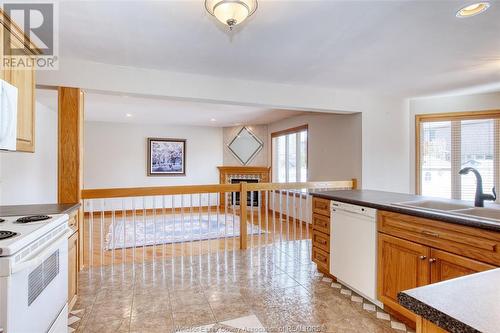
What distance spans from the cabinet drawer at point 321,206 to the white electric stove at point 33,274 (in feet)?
7.64

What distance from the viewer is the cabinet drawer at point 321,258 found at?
2878 mm

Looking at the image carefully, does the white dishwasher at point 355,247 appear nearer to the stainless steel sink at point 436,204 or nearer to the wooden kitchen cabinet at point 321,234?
the wooden kitchen cabinet at point 321,234

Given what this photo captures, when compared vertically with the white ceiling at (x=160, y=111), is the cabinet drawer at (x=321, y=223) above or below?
below

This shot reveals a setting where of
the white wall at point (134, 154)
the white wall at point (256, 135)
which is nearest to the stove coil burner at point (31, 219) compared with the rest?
the white wall at point (134, 154)

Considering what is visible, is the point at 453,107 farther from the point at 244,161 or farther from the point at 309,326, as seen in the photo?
the point at 244,161

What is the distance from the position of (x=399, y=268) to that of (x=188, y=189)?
2502 millimetres

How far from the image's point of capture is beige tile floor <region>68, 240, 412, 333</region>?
2059mm

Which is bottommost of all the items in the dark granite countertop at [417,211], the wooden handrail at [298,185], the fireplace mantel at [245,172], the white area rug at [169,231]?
the white area rug at [169,231]

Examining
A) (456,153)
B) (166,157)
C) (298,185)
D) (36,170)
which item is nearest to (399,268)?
(298,185)

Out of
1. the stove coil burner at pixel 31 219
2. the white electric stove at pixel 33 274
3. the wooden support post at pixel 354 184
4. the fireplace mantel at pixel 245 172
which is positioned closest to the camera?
the white electric stove at pixel 33 274

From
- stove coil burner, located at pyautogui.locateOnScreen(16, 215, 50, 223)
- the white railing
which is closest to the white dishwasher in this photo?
the white railing

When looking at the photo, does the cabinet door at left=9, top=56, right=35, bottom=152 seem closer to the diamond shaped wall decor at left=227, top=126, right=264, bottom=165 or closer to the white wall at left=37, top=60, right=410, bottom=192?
the white wall at left=37, top=60, right=410, bottom=192

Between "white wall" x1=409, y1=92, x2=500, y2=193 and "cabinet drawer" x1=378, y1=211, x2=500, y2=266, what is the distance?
298 cm

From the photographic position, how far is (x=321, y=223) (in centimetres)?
301
